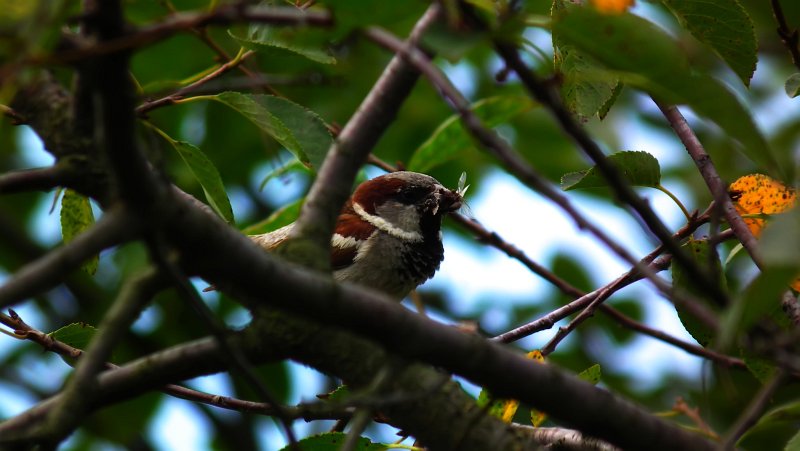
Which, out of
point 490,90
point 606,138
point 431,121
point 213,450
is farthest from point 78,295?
point 606,138

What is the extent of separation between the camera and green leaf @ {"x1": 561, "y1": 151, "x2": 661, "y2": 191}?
7.61ft

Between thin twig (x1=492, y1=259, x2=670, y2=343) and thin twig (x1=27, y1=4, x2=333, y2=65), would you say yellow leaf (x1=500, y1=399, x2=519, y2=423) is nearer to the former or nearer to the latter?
thin twig (x1=492, y1=259, x2=670, y2=343)

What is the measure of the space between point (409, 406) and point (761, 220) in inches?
50.4

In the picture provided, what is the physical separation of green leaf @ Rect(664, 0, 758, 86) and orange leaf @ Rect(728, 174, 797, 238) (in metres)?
0.40

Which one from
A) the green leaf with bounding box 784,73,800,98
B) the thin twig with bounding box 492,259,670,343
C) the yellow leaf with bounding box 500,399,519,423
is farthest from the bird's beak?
the green leaf with bounding box 784,73,800,98

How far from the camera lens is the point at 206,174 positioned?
229 centimetres

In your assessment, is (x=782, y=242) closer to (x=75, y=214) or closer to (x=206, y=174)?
(x=206, y=174)

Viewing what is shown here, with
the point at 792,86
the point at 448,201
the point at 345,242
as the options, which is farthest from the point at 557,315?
the point at 345,242

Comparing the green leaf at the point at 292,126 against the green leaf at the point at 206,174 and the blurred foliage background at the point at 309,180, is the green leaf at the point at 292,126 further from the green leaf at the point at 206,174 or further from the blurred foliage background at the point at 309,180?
the blurred foliage background at the point at 309,180

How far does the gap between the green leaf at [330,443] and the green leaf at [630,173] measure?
0.79 m

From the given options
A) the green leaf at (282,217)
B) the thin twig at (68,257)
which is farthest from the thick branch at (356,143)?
the green leaf at (282,217)

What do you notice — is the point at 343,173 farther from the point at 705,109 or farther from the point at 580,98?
the point at 580,98

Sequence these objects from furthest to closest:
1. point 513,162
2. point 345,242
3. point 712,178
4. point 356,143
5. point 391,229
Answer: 1. point 391,229
2. point 345,242
3. point 712,178
4. point 356,143
5. point 513,162

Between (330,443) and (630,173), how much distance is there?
1.01 m
